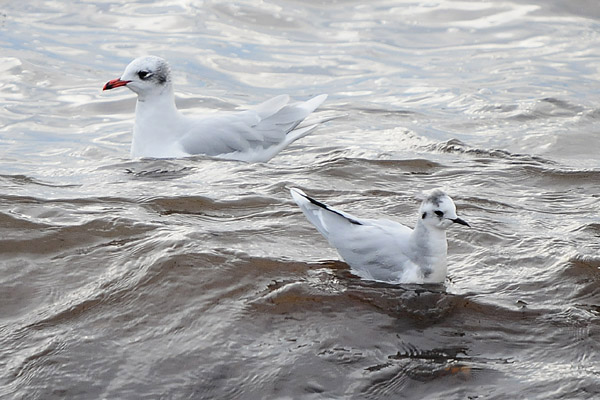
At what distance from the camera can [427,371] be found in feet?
14.5

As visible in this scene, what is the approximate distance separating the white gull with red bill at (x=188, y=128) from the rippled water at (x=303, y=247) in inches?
10.9

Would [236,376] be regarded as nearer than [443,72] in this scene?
Yes

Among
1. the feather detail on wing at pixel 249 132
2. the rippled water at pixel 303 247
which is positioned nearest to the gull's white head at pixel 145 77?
the feather detail on wing at pixel 249 132

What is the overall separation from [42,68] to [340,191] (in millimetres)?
7482

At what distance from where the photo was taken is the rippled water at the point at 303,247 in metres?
4.47

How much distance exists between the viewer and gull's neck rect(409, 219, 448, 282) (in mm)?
5199

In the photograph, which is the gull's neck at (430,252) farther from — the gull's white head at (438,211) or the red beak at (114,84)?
the red beak at (114,84)

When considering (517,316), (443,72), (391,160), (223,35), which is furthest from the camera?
(223,35)

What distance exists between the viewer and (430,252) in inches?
205

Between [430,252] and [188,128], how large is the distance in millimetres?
3993

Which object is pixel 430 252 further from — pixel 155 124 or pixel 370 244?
pixel 155 124

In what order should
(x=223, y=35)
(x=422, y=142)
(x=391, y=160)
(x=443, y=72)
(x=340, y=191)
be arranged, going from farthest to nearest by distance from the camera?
1. (x=223, y=35)
2. (x=443, y=72)
3. (x=422, y=142)
4. (x=391, y=160)
5. (x=340, y=191)

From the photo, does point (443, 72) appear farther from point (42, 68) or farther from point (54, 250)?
point (54, 250)

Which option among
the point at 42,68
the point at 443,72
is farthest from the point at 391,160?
the point at 42,68
